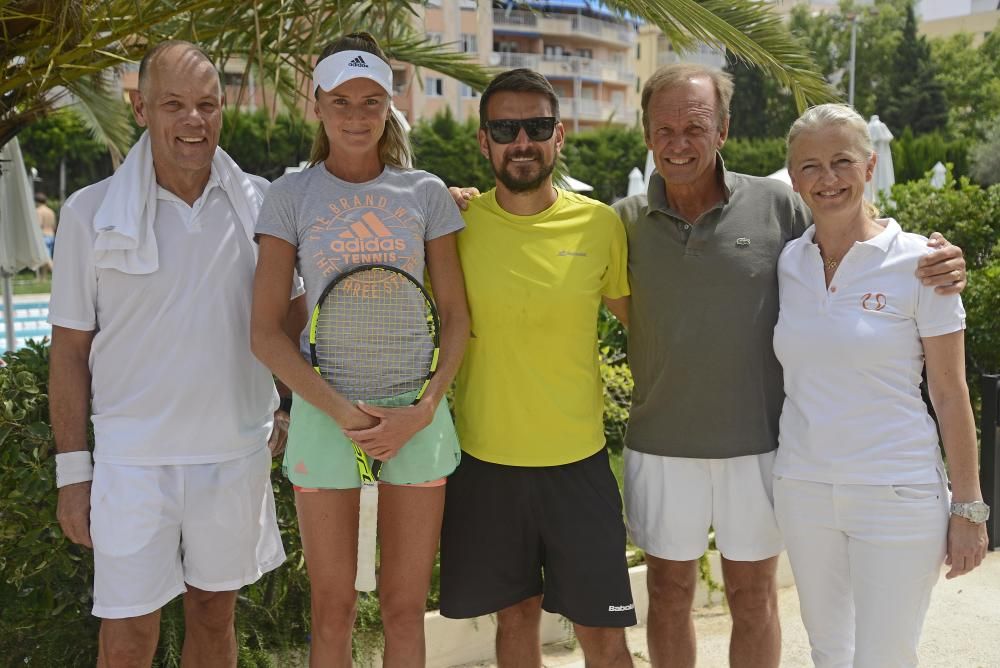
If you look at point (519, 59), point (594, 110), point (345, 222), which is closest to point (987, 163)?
point (519, 59)

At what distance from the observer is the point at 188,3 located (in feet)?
15.7

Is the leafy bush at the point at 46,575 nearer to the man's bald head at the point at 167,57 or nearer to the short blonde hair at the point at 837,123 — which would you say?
the man's bald head at the point at 167,57

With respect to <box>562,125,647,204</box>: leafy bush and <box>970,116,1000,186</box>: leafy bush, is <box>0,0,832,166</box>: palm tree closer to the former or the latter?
<box>562,125,647,204</box>: leafy bush

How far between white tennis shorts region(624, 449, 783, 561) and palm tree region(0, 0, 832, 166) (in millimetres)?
2233

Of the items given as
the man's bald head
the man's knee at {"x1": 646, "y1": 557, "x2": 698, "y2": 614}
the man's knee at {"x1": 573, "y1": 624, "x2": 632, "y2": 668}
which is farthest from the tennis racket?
the man's knee at {"x1": 646, "y1": 557, "x2": 698, "y2": 614}

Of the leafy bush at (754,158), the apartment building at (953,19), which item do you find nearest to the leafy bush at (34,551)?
the leafy bush at (754,158)

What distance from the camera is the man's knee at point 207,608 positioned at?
325 centimetres

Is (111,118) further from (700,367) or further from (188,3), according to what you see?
(700,367)

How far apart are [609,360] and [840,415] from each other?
4529 mm

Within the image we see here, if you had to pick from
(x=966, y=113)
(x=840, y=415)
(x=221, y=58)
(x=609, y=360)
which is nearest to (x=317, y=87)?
(x=840, y=415)

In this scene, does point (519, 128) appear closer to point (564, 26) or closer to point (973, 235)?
point (973, 235)

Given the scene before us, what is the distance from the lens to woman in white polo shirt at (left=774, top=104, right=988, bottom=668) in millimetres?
2932

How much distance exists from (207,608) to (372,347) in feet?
3.74

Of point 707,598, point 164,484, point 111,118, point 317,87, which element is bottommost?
point 707,598
